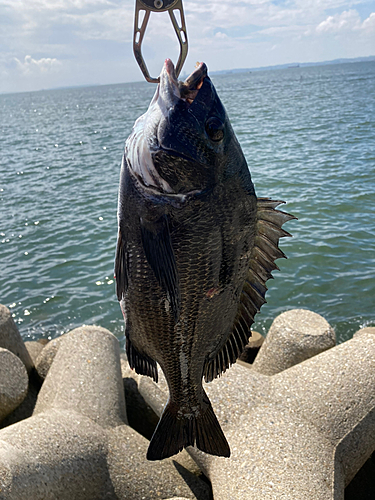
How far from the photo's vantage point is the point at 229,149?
2.42 metres

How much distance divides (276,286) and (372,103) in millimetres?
33966

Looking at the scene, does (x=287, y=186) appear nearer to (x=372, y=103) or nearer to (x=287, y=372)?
(x=287, y=372)

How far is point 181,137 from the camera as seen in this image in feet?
7.64

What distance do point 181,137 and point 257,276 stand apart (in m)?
1.01

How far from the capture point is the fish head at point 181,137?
230 centimetres

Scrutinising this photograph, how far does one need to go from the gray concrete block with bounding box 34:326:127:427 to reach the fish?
2157 millimetres

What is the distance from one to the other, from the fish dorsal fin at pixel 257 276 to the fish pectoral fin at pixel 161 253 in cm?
63

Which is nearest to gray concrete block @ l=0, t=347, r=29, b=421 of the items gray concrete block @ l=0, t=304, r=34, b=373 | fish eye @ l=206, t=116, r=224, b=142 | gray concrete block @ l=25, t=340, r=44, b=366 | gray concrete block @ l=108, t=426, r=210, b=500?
gray concrete block @ l=0, t=304, r=34, b=373

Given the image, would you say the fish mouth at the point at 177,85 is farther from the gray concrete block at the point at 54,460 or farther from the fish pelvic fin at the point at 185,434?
the gray concrete block at the point at 54,460

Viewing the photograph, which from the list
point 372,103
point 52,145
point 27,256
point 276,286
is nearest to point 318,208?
point 276,286

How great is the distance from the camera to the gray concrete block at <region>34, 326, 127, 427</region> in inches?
183

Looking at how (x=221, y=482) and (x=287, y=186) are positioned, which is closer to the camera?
(x=221, y=482)

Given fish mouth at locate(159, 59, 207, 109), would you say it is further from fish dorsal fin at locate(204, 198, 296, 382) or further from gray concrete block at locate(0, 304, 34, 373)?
gray concrete block at locate(0, 304, 34, 373)

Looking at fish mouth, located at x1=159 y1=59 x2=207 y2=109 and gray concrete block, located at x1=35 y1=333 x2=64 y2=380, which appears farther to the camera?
gray concrete block, located at x1=35 y1=333 x2=64 y2=380
